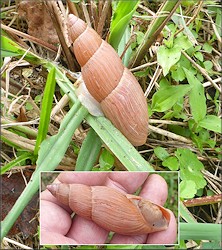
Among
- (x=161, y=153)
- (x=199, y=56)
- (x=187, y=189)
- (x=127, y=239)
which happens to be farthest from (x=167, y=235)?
(x=199, y=56)

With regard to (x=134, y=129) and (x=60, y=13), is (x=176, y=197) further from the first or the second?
(x=60, y=13)

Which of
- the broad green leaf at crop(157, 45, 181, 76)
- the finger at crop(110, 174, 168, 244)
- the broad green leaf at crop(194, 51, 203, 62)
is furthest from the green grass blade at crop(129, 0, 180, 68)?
the finger at crop(110, 174, 168, 244)

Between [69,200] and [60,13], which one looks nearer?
[69,200]

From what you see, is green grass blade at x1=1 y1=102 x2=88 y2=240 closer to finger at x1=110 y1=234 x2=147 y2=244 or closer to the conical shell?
the conical shell

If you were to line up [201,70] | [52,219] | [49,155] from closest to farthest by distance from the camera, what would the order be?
[52,219] → [49,155] → [201,70]

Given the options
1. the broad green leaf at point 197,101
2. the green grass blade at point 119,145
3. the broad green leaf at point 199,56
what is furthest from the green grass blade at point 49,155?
the broad green leaf at point 199,56

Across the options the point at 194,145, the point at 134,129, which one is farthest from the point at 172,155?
the point at 134,129

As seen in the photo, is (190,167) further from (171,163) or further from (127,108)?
(127,108)
